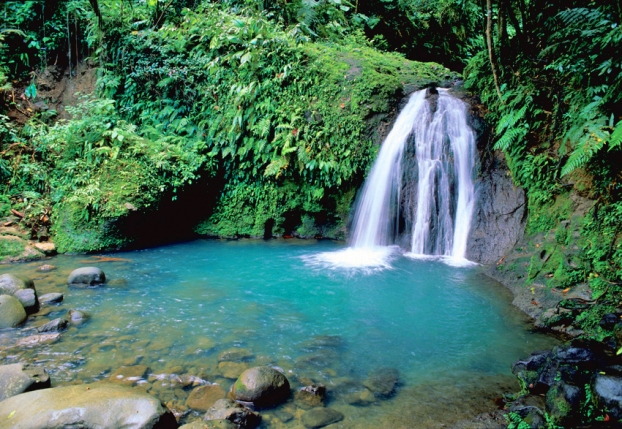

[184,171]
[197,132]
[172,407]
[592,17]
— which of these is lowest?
[172,407]

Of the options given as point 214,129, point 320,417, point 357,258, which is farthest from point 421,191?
point 320,417

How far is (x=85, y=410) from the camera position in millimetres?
3250

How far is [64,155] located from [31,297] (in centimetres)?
509

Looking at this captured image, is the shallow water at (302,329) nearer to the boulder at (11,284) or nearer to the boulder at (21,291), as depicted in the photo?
the boulder at (21,291)

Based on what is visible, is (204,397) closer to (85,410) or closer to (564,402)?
(85,410)

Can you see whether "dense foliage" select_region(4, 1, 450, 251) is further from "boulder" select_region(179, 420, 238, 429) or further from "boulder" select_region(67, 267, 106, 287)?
"boulder" select_region(179, 420, 238, 429)

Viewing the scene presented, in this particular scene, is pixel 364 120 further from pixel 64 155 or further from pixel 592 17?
pixel 64 155

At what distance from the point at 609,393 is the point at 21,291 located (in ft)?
23.4

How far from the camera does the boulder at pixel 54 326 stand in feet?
17.1

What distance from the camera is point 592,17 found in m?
6.36

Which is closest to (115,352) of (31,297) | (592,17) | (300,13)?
(31,297)

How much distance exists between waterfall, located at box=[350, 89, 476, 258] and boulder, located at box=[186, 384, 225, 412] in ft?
20.9

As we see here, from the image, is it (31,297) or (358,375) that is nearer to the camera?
(358,375)

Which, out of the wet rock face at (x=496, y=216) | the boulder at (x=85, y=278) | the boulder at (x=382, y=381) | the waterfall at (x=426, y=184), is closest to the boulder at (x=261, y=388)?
the boulder at (x=382, y=381)
